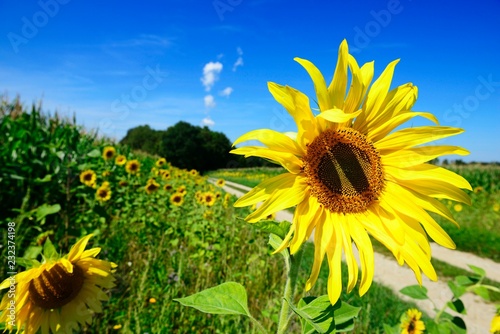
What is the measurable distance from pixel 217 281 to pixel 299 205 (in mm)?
3270

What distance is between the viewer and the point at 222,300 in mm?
1327

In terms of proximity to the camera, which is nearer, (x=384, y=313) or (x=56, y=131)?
(x=384, y=313)

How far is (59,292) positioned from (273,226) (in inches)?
51.4

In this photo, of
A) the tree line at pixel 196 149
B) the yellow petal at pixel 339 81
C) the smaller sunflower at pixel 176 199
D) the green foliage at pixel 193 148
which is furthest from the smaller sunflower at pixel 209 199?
the green foliage at pixel 193 148

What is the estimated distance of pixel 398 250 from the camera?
1283 millimetres

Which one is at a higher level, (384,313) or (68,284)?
(68,284)

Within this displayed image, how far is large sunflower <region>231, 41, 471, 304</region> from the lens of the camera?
119 cm

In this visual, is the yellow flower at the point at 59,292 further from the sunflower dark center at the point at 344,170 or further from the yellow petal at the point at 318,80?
the yellow petal at the point at 318,80

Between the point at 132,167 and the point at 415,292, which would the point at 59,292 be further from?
the point at 132,167

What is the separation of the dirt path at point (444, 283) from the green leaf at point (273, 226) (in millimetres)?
3843

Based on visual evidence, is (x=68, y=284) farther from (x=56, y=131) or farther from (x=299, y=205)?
(x=56, y=131)

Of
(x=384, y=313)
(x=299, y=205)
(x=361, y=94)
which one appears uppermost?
(x=361, y=94)

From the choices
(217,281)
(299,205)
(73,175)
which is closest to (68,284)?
(299,205)

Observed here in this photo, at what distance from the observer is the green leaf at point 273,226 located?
1131mm
